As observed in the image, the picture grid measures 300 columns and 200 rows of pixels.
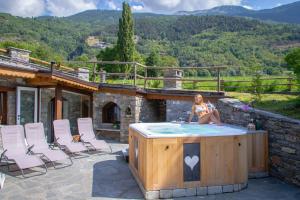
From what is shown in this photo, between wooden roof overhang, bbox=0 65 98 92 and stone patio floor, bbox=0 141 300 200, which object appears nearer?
stone patio floor, bbox=0 141 300 200

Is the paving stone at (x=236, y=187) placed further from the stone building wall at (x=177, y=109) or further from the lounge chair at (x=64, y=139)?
the stone building wall at (x=177, y=109)

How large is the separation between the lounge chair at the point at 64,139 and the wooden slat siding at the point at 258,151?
4.34 m

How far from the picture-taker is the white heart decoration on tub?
18.2ft

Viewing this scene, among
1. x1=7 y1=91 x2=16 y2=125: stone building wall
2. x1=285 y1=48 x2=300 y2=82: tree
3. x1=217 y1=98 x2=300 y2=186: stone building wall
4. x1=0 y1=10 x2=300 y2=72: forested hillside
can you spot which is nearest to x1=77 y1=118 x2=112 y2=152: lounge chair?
x1=7 y1=91 x2=16 y2=125: stone building wall

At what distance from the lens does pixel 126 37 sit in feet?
103

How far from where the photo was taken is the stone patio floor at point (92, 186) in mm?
5430

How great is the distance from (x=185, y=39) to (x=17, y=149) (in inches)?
1832

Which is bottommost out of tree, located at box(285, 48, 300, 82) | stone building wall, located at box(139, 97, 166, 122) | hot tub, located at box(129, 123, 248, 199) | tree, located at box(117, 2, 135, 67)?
hot tub, located at box(129, 123, 248, 199)

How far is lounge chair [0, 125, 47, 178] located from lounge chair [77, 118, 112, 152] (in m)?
2.10

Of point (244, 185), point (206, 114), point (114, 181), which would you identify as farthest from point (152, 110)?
point (244, 185)

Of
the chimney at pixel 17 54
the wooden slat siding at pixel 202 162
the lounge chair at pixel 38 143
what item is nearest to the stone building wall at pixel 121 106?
the chimney at pixel 17 54

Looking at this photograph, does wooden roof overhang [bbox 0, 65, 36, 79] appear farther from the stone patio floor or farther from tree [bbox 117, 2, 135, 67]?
tree [bbox 117, 2, 135, 67]

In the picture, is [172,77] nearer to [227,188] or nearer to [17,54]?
[17,54]

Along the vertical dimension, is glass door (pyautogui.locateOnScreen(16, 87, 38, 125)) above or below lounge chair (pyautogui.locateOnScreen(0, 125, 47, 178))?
above
